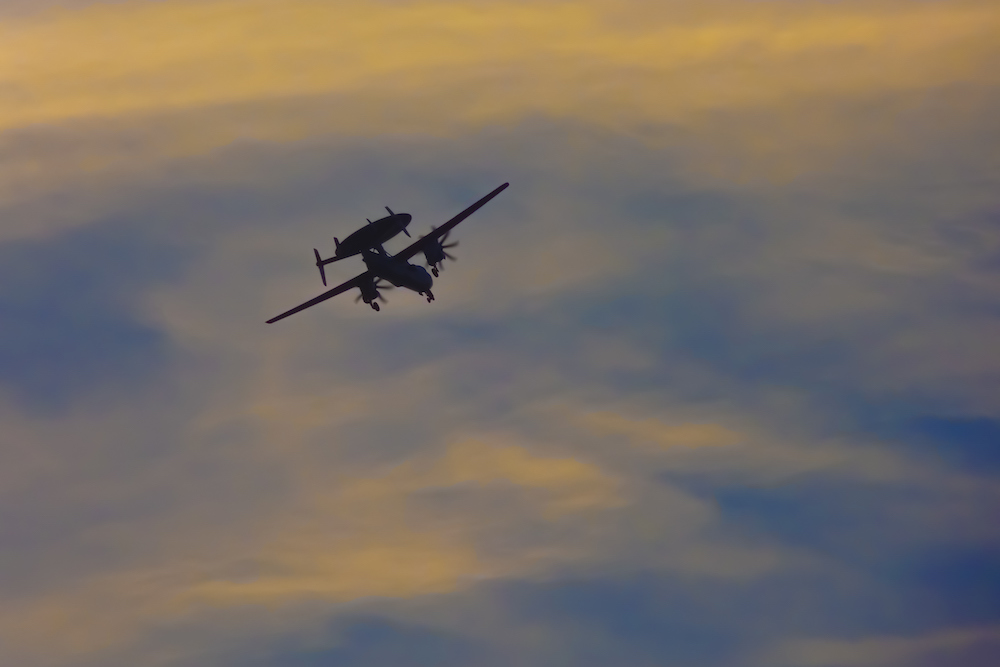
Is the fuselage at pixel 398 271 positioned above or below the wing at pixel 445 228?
below

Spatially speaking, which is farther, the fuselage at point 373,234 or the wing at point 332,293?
the wing at point 332,293

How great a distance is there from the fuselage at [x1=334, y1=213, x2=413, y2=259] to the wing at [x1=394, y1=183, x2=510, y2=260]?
21.0ft

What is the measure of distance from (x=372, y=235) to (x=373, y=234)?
0.16 meters

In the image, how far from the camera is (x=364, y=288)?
113m

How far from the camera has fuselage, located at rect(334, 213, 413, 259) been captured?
10106 centimetres

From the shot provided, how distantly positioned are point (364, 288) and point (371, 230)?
Answer: 12399 millimetres

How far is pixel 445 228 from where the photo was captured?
113 meters

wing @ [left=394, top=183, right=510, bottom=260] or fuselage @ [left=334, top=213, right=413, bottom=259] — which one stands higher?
wing @ [left=394, top=183, right=510, bottom=260]

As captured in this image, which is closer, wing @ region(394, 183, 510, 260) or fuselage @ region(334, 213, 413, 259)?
fuselage @ region(334, 213, 413, 259)

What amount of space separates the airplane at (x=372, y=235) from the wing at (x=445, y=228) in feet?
20.7

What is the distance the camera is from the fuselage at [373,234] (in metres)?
101

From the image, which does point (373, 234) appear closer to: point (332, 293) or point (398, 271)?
point (398, 271)

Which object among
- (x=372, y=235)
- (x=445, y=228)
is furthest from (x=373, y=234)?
(x=445, y=228)

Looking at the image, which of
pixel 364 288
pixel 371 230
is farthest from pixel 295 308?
pixel 371 230
